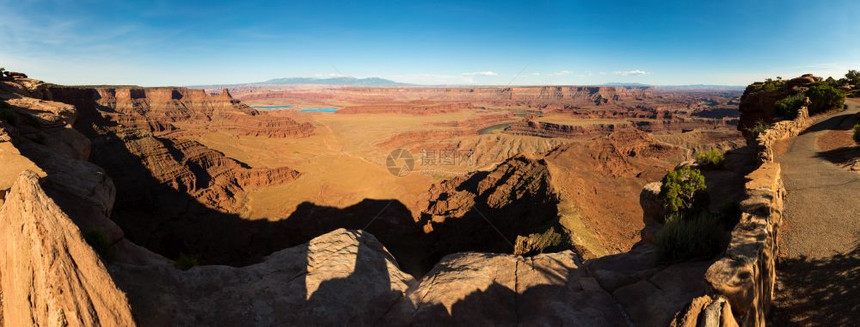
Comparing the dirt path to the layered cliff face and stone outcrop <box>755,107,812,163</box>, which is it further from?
the layered cliff face

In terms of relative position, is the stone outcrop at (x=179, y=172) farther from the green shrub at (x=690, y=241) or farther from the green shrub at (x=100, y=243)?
the green shrub at (x=690, y=241)

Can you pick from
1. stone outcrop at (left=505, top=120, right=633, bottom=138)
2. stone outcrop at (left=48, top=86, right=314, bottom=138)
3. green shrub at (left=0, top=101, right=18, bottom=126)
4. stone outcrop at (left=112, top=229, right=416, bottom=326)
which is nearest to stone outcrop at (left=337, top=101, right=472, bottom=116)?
stone outcrop at (left=48, top=86, right=314, bottom=138)

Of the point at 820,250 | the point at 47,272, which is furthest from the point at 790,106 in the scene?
the point at 47,272

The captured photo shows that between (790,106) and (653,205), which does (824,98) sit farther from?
(653,205)

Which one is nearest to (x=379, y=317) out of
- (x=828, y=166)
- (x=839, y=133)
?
(x=828, y=166)

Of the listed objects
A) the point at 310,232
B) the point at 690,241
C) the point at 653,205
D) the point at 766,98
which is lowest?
the point at 310,232

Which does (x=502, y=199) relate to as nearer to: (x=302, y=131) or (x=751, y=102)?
(x=751, y=102)

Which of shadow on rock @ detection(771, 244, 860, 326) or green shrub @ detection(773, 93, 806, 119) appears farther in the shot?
green shrub @ detection(773, 93, 806, 119)
